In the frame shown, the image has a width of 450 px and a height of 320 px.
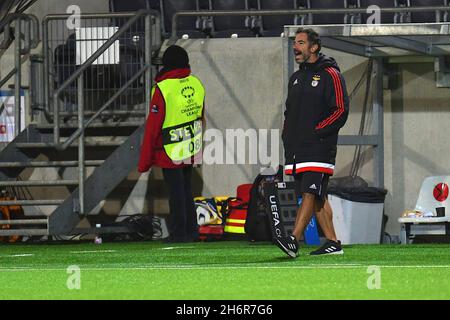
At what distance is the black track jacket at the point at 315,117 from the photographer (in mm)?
10086

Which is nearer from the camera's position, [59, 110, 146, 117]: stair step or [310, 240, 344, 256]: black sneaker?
[310, 240, 344, 256]: black sneaker

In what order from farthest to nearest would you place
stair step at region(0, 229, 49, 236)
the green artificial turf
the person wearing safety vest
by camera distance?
stair step at region(0, 229, 49, 236)
the person wearing safety vest
the green artificial turf

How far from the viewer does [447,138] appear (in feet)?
50.9

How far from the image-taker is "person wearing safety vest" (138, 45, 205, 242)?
13656mm

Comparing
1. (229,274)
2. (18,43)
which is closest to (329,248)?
(229,274)

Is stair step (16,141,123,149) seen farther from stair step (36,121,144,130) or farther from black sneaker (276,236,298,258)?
black sneaker (276,236,298,258)

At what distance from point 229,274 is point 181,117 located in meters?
5.82

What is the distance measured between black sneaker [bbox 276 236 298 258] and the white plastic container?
4200 millimetres

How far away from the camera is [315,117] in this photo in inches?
400

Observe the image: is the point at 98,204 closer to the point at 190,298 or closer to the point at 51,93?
the point at 51,93

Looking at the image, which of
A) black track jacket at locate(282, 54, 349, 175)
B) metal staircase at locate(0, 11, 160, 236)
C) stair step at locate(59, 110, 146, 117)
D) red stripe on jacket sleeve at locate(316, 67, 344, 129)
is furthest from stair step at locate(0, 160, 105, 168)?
red stripe on jacket sleeve at locate(316, 67, 344, 129)

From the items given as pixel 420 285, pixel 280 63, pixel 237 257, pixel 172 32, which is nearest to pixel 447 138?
pixel 280 63

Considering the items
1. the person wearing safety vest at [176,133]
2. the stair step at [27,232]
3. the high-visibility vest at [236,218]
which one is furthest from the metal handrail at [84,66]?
the high-visibility vest at [236,218]
